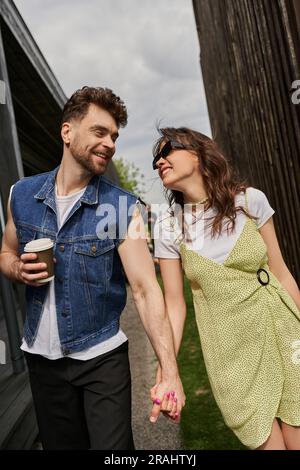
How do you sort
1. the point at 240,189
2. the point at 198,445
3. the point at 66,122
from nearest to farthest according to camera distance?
1. the point at 240,189
2. the point at 66,122
3. the point at 198,445

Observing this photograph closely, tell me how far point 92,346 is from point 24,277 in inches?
19.7

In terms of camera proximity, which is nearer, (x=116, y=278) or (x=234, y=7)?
(x=116, y=278)

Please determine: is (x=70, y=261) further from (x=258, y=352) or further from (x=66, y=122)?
(x=258, y=352)

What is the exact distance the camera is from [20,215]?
2293 mm

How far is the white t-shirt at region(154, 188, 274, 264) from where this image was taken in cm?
199

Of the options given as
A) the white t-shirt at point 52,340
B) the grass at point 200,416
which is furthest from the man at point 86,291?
the grass at point 200,416

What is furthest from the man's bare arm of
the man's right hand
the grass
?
the grass

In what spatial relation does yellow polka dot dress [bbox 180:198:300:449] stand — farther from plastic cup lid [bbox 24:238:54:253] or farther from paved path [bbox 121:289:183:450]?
paved path [bbox 121:289:183:450]

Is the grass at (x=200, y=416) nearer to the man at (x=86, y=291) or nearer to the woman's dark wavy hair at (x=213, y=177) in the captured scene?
the man at (x=86, y=291)

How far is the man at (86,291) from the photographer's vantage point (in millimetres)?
2164

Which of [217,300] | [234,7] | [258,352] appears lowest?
[258,352]

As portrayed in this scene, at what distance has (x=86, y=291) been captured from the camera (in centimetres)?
219

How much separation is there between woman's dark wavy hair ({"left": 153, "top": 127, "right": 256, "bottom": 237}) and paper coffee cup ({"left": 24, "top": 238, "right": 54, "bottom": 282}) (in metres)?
0.64
